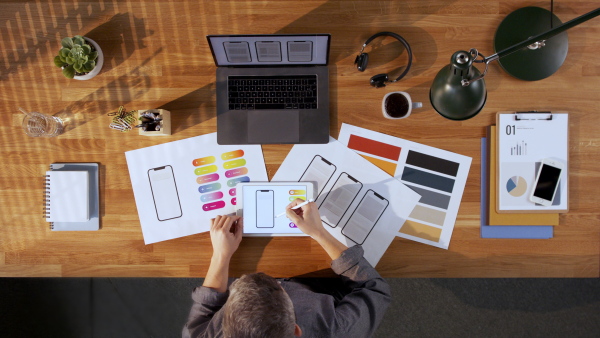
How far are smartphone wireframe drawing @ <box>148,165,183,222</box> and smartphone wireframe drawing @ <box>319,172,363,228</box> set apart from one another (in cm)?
51

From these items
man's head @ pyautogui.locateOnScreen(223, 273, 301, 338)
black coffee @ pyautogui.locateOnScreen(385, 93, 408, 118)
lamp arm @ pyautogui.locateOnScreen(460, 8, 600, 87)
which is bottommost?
man's head @ pyautogui.locateOnScreen(223, 273, 301, 338)

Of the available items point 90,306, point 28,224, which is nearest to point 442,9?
point 28,224

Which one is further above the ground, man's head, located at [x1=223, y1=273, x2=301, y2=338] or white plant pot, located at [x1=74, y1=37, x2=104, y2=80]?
white plant pot, located at [x1=74, y1=37, x2=104, y2=80]

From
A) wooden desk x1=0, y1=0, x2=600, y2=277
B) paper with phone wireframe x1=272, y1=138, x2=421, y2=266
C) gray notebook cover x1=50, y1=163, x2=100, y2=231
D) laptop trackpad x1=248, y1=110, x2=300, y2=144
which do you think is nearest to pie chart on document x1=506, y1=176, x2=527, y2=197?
wooden desk x1=0, y1=0, x2=600, y2=277

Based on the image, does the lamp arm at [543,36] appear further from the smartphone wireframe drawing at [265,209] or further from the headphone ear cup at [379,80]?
the smartphone wireframe drawing at [265,209]

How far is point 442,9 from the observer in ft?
4.03

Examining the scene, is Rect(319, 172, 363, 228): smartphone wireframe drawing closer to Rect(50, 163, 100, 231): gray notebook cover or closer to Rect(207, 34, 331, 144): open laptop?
Rect(207, 34, 331, 144): open laptop

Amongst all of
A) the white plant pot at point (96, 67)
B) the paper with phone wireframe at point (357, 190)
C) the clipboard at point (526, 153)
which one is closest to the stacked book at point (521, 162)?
the clipboard at point (526, 153)

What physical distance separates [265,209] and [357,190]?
12.6 inches

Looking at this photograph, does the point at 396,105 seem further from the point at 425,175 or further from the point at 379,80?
the point at 425,175

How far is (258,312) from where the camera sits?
0.93 metres

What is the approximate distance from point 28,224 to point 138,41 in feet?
2.42

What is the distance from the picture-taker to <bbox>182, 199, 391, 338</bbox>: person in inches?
38.9

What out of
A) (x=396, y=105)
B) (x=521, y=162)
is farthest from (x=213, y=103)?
(x=521, y=162)
